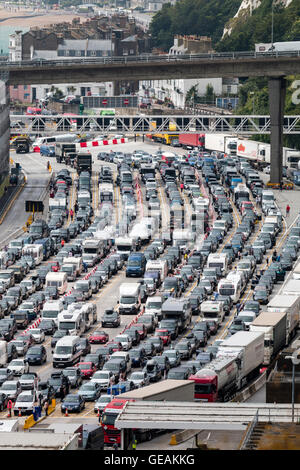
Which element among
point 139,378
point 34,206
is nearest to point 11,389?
point 139,378

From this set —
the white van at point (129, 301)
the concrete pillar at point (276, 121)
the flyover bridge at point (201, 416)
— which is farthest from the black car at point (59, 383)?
the concrete pillar at point (276, 121)

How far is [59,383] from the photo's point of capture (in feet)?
244

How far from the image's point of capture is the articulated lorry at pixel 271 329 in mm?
79938

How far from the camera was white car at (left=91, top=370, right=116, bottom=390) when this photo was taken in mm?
74750

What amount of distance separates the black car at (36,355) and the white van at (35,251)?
26.4m

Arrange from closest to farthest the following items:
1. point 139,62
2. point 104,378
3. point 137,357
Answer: point 104,378 → point 137,357 → point 139,62

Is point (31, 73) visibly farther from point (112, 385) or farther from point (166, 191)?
point (112, 385)

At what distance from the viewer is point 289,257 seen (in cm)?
10744

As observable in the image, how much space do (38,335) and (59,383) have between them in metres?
11.7

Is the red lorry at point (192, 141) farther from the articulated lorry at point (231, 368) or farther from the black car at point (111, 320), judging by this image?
the articulated lorry at point (231, 368)

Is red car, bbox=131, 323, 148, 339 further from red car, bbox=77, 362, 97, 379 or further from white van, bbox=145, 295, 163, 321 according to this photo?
red car, bbox=77, 362, 97, 379

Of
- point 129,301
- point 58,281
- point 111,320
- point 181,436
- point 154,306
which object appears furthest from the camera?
point 58,281

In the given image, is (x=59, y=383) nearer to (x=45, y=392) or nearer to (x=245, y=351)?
(x=45, y=392)

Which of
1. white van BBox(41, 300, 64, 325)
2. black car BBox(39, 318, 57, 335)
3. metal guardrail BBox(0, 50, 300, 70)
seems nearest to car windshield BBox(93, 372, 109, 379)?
black car BBox(39, 318, 57, 335)
